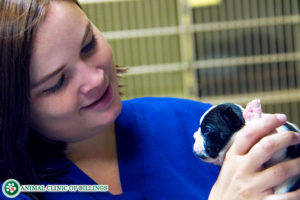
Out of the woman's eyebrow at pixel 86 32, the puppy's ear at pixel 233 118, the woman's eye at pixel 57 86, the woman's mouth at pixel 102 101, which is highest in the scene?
the woman's eyebrow at pixel 86 32

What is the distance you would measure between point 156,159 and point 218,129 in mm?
197

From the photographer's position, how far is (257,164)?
1.34 ft

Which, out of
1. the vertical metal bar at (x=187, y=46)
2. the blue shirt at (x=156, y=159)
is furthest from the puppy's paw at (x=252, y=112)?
the vertical metal bar at (x=187, y=46)

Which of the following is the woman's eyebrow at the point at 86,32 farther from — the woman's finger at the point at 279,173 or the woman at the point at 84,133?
the woman's finger at the point at 279,173

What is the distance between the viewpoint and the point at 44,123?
0.51 m

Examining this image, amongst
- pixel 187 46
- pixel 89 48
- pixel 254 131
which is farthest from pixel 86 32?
pixel 187 46

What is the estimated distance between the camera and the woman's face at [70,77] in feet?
1.48

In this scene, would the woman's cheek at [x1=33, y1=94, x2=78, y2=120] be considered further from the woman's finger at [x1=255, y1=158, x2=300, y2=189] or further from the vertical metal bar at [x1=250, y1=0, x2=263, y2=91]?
the vertical metal bar at [x1=250, y1=0, x2=263, y2=91]

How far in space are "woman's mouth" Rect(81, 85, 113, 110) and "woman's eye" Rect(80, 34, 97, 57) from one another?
0.06 m

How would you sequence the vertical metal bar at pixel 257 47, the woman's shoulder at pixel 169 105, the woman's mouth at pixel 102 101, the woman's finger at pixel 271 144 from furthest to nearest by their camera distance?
the vertical metal bar at pixel 257 47 < the woman's shoulder at pixel 169 105 < the woman's mouth at pixel 102 101 < the woman's finger at pixel 271 144

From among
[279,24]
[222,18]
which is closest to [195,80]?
[222,18]

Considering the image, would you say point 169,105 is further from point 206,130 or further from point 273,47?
point 273,47

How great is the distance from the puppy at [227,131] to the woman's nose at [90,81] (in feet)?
0.48

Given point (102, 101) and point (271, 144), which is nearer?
point (271, 144)
